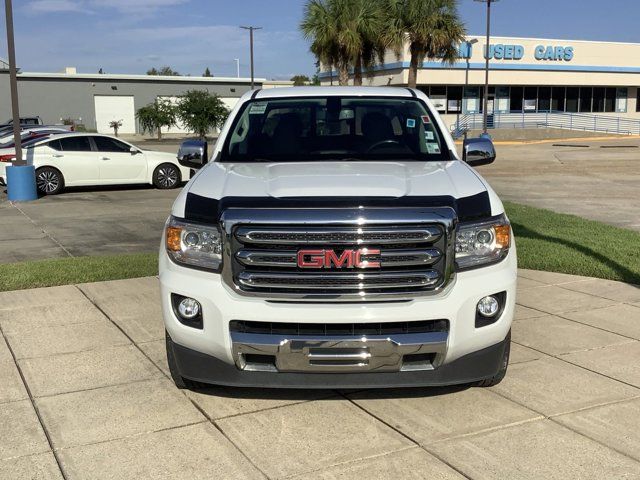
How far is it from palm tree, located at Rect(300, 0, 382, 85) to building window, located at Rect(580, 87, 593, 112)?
87.4 ft

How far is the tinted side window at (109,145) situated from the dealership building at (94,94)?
4441 centimetres

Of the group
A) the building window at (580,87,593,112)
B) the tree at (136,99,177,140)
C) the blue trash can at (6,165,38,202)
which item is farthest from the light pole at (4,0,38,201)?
the building window at (580,87,593,112)

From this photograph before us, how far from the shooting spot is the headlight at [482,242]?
3734 millimetres

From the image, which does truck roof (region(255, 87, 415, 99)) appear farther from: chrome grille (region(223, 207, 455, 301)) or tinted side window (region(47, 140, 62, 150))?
tinted side window (region(47, 140, 62, 150))

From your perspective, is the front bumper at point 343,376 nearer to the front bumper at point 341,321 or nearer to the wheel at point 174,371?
the front bumper at point 341,321

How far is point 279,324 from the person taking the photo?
365cm

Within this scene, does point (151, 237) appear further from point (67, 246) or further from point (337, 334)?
point (337, 334)

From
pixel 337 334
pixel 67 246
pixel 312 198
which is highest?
pixel 312 198

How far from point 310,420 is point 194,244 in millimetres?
1183

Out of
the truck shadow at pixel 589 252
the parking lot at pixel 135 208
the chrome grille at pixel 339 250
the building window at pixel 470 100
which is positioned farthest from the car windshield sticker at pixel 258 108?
the building window at pixel 470 100

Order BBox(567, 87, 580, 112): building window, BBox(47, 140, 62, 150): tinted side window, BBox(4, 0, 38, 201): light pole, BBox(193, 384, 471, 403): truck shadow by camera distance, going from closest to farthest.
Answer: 1. BBox(193, 384, 471, 403): truck shadow
2. BBox(4, 0, 38, 201): light pole
3. BBox(47, 140, 62, 150): tinted side window
4. BBox(567, 87, 580, 112): building window

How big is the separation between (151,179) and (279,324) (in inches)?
581

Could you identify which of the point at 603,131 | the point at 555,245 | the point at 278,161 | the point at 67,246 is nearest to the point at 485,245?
the point at 278,161

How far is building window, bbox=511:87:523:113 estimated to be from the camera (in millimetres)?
A: 54625
